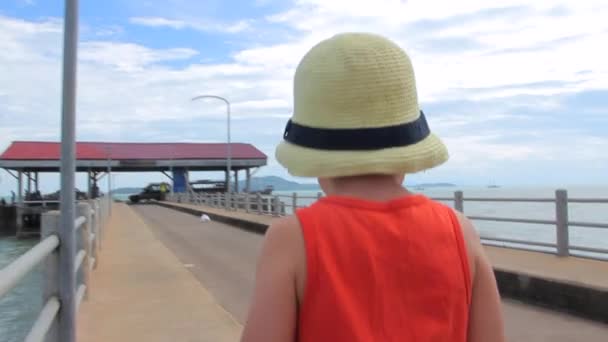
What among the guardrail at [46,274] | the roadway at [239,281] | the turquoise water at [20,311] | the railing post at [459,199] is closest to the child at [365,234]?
the guardrail at [46,274]

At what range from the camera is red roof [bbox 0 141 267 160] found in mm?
58969

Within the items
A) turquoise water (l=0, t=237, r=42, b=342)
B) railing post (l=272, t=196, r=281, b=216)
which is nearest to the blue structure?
railing post (l=272, t=196, r=281, b=216)

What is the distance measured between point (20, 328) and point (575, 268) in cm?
673

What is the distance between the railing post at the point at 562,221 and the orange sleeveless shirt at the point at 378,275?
831cm

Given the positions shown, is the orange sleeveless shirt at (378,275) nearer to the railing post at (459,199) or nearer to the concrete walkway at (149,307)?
the concrete walkway at (149,307)

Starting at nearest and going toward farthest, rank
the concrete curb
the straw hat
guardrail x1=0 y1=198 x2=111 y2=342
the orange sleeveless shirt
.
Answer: the orange sleeveless shirt < the straw hat < guardrail x1=0 y1=198 x2=111 y2=342 < the concrete curb

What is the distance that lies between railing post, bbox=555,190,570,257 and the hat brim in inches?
326

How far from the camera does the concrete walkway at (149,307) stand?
614 centimetres

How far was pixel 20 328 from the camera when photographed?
821 cm

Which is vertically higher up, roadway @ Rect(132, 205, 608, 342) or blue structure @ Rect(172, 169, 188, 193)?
blue structure @ Rect(172, 169, 188, 193)

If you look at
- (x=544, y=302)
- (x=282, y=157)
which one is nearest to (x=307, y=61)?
(x=282, y=157)

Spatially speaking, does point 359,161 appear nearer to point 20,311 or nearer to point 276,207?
point 20,311

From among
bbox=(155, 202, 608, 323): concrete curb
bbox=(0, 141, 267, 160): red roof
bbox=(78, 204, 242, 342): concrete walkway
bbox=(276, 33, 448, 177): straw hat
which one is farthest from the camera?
bbox=(0, 141, 267, 160): red roof

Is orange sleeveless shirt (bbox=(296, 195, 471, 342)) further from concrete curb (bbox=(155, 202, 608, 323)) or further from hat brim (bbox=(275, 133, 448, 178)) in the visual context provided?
concrete curb (bbox=(155, 202, 608, 323))
